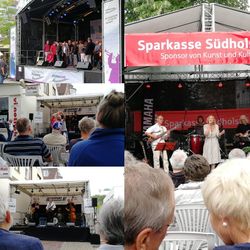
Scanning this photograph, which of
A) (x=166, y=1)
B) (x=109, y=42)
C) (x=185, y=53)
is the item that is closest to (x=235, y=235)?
(x=109, y=42)

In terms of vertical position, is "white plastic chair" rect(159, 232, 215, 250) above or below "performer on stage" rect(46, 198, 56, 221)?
below

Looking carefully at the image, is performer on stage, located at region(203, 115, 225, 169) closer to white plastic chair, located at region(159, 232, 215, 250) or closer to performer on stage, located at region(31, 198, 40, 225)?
white plastic chair, located at region(159, 232, 215, 250)

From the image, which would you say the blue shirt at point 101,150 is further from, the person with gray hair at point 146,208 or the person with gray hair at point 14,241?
the person with gray hair at point 14,241

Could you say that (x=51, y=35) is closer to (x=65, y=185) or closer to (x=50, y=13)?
(x=50, y=13)

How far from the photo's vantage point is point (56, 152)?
106 cm

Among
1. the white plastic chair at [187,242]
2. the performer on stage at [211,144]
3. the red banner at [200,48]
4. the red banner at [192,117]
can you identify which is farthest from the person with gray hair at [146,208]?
the red banner at [192,117]

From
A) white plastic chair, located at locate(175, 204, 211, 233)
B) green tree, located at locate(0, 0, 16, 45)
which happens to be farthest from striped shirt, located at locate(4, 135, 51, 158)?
white plastic chair, located at locate(175, 204, 211, 233)

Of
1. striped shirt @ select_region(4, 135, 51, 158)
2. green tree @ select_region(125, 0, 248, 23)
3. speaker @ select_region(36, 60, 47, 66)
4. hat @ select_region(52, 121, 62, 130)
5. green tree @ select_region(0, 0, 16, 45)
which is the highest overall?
green tree @ select_region(125, 0, 248, 23)

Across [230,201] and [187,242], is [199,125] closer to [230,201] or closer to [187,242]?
[187,242]

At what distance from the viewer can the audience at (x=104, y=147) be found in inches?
41.4

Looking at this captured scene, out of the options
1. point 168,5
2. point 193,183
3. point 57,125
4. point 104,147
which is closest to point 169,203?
point 104,147

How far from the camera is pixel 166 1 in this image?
6.59m

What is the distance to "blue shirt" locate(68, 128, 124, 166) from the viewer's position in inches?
41.4

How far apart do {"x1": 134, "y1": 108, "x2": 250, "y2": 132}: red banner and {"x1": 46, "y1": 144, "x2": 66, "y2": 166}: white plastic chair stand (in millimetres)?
8489
